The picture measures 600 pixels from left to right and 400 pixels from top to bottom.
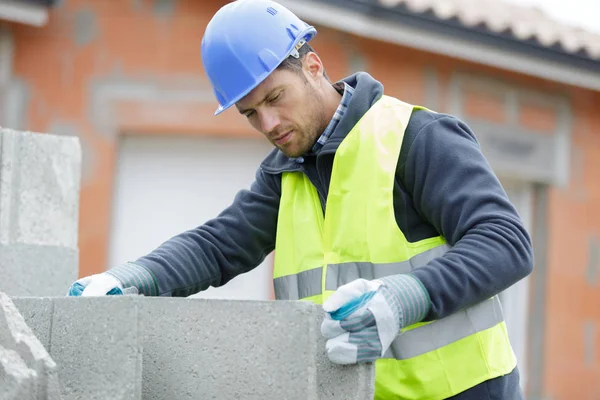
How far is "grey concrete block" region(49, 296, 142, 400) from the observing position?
2490 mm

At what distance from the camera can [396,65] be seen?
336 inches

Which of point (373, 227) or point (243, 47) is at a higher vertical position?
point (243, 47)

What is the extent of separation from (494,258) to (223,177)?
5.25 meters

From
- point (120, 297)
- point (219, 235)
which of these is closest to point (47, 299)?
point (120, 297)

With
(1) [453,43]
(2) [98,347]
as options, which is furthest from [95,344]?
(1) [453,43]

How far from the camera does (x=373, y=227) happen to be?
113 inches

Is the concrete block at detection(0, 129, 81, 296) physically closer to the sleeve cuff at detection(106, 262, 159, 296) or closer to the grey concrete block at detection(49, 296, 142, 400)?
the sleeve cuff at detection(106, 262, 159, 296)

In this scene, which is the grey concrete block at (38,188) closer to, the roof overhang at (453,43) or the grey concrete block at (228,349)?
the grey concrete block at (228,349)

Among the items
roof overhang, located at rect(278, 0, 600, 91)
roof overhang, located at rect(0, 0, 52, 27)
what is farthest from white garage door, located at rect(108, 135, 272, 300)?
roof overhang, located at rect(278, 0, 600, 91)

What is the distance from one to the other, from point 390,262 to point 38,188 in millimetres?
1381

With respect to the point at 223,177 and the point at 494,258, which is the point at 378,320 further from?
the point at 223,177

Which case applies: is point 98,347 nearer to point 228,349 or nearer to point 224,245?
point 228,349

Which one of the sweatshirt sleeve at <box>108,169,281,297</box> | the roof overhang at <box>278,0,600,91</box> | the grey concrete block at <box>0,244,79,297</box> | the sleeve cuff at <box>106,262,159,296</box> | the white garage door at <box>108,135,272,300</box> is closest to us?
the sleeve cuff at <box>106,262,159,296</box>

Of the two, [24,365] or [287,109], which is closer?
[24,365]
